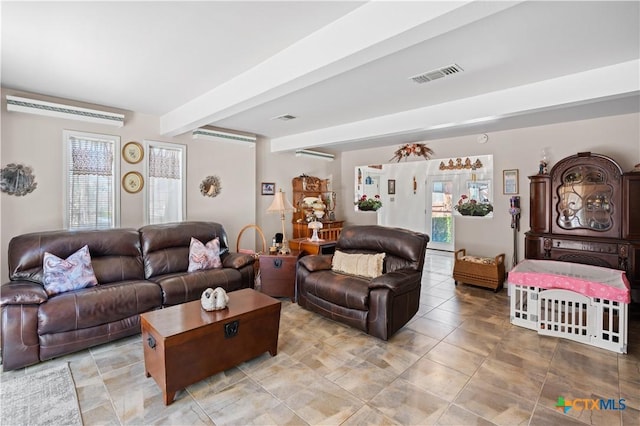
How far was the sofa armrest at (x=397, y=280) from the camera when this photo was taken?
294cm

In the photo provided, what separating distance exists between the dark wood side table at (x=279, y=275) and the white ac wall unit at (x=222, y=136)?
2.03 metres

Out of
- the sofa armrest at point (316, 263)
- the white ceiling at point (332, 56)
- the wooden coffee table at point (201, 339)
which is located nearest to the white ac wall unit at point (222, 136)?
the white ceiling at point (332, 56)

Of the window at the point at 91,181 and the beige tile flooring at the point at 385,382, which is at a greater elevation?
the window at the point at 91,181

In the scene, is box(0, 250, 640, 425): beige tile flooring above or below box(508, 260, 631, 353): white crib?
below

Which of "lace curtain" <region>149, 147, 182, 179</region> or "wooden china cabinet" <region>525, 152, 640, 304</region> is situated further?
"lace curtain" <region>149, 147, 182, 179</region>

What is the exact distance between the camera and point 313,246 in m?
4.54

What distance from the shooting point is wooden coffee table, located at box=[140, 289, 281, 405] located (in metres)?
2.06

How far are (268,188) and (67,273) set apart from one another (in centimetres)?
339

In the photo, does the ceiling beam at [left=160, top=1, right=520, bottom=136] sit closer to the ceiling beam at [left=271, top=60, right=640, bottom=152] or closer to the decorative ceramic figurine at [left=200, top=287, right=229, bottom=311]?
the decorative ceramic figurine at [left=200, top=287, right=229, bottom=311]

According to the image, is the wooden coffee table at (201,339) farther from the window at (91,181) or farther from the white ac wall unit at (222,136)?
the white ac wall unit at (222,136)

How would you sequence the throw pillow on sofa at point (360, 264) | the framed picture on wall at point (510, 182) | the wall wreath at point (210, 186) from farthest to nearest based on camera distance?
the wall wreath at point (210, 186)
the framed picture on wall at point (510, 182)
the throw pillow on sofa at point (360, 264)

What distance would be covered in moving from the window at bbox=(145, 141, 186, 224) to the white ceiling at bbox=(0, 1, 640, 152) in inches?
27.5

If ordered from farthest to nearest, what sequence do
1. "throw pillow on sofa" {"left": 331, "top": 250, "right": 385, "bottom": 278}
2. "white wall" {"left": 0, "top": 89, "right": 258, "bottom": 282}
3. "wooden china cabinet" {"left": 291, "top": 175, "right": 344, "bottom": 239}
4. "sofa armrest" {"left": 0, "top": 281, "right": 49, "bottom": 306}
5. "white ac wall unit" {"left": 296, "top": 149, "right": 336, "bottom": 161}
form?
"wooden china cabinet" {"left": 291, "top": 175, "right": 344, "bottom": 239} → "white ac wall unit" {"left": 296, "top": 149, "right": 336, "bottom": 161} → "throw pillow on sofa" {"left": 331, "top": 250, "right": 385, "bottom": 278} → "white wall" {"left": 0, "top": 89, "right": 258, "bottom": 282} → "sofa armrest" {"left": 0, "top": 281, "right": 49, "bottom": 306}

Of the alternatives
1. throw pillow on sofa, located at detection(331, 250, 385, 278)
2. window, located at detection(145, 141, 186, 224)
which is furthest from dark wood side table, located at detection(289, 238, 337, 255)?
window, located at detection(145, 141, 186, 224)
